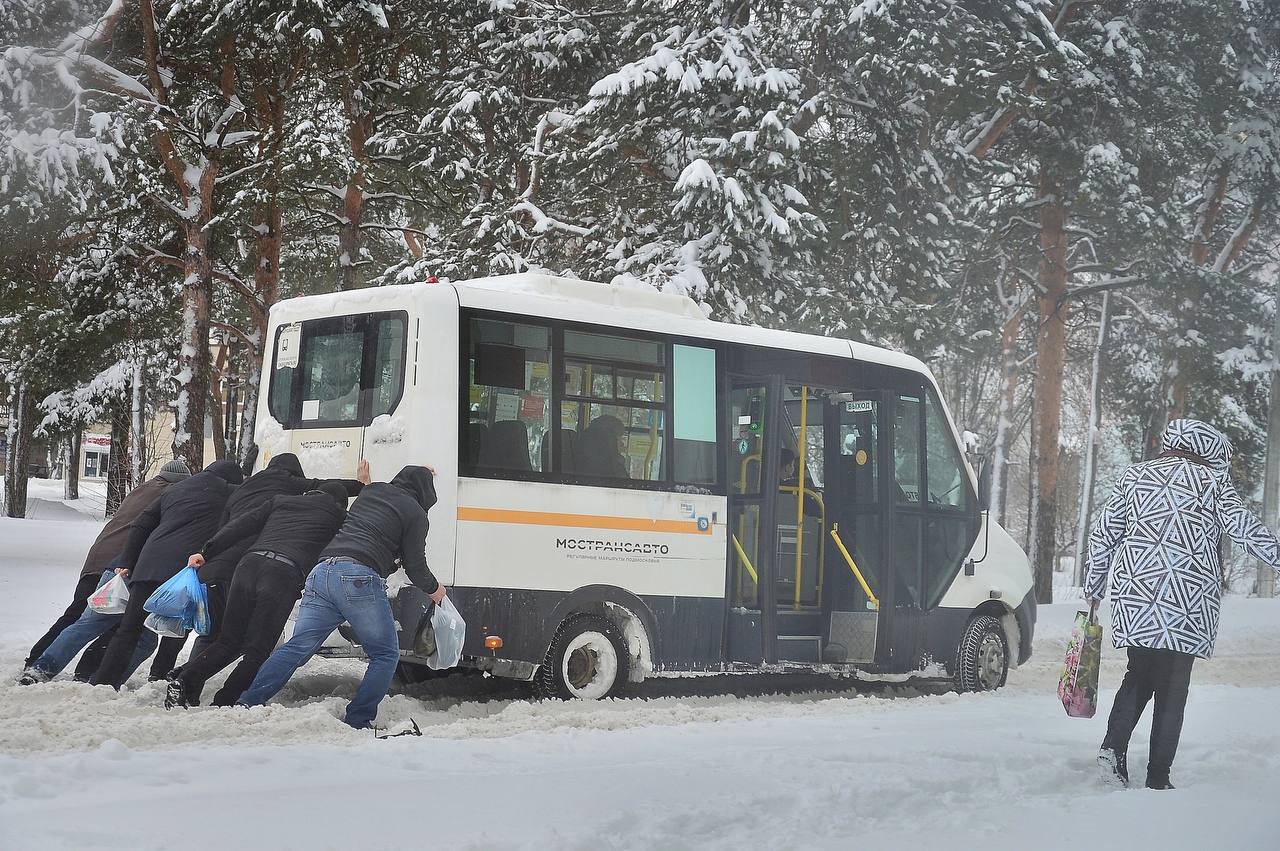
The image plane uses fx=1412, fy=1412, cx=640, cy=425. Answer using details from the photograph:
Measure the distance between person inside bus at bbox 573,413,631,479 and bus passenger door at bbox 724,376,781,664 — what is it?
100cm

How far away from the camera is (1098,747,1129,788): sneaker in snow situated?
6.98 meters

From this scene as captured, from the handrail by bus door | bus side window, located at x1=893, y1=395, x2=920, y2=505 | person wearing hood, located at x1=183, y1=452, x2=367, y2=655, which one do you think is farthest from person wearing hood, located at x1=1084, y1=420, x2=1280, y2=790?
person wearing hood, located at x1=183, y1=452, x2=367, y2=655

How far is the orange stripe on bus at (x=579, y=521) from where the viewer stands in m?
9.14

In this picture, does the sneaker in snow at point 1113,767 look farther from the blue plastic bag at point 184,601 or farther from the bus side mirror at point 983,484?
the blue plastic bag at point 184,601

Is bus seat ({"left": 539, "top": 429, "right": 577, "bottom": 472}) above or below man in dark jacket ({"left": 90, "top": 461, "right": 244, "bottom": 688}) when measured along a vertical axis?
above

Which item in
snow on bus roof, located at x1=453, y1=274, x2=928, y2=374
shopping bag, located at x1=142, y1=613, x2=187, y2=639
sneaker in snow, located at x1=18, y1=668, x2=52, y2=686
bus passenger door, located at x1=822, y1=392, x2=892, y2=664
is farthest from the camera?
bus passenger door, located at x1=822, y1=392, x2=892, y2=664

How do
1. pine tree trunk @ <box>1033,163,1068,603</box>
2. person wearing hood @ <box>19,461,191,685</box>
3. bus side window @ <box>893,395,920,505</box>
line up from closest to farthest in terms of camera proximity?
1. person wearing hood @ <box>19,461,191,685</box>
2. bus side window @ <box>893,395,920,505</box>
3. pine tree trunk @ <box>1033,163,1068,603</box>

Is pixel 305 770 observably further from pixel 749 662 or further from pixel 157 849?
pixel 749 662

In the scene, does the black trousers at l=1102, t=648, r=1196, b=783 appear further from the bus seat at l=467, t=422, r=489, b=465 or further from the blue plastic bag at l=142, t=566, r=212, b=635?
the blue plastic bag at l=142, t=566, r=212, b=635

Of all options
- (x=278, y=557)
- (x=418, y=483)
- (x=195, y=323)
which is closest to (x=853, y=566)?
(x=418, y=483)

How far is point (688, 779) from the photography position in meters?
6.46

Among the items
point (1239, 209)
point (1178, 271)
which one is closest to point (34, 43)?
point (1178, 271)

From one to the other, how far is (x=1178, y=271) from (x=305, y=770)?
20.0 metres

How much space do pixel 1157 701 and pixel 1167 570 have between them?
647 millimetres
